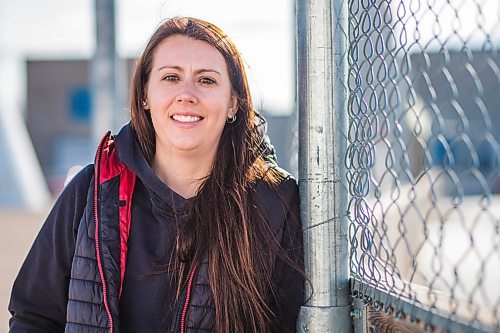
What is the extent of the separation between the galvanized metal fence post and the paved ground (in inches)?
156

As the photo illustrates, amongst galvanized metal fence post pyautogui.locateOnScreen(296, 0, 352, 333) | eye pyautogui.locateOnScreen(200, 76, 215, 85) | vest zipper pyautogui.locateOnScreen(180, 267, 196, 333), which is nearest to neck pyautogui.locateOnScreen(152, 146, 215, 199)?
eye pyautogui.locateOnScreen(200, 76, 215, 85)

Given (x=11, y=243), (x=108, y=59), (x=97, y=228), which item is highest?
(x=108, y=59)

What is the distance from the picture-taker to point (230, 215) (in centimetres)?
290

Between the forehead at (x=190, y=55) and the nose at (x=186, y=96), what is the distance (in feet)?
0.29

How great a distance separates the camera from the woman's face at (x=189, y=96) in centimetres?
294

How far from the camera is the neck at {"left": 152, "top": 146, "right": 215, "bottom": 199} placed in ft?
10.0

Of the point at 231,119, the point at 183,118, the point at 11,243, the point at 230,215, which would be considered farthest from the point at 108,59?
the point at 11,243

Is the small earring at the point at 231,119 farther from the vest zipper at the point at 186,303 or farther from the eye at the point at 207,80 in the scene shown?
the vest zipper at the point at 186,303

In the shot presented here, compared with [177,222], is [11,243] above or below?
below

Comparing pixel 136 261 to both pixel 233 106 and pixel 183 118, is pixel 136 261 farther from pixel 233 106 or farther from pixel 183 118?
pixel 233 106

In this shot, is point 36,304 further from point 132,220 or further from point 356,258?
point 356,258

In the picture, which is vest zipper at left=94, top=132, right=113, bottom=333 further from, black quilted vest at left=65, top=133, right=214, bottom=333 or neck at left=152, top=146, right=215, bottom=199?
neck at left=152, top=146, right=215, bottom=199

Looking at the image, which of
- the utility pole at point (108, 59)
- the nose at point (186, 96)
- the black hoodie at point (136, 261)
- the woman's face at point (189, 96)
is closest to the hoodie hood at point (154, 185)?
the black hoodie at point (136, 261)

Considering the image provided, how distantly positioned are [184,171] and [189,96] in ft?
0.93
